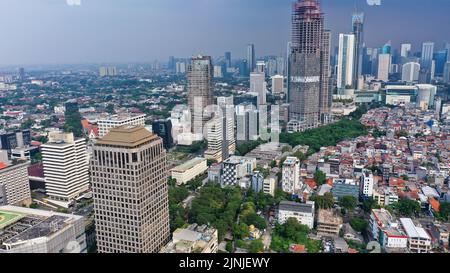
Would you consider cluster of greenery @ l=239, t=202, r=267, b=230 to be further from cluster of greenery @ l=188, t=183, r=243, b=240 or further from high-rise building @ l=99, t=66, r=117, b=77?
high-rise building @ l=99, t=66, r=117, b=77

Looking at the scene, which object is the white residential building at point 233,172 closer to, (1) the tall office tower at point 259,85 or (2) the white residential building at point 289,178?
(2) the white residential building at point 289,178

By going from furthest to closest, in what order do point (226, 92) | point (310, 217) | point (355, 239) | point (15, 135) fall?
point (226, 92), point (15, 135), point (310, 217), point (355, 239)

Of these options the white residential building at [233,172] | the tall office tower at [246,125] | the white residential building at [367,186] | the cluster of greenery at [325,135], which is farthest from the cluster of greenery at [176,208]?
the cluster of greenery at [325,135]

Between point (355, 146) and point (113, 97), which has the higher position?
point (113, 97)

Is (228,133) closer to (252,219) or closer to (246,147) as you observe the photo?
(246,147)

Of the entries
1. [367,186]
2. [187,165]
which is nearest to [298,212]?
[367,186]

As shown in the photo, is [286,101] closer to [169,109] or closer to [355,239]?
[169,109]

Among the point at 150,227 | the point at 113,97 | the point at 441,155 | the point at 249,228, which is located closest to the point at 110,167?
the point at 150,227
